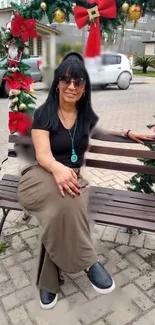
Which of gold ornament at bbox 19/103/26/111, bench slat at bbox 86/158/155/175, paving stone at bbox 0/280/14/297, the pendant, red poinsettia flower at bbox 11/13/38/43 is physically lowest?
paving stone at bbox 0/280/14/297

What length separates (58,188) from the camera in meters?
1.72

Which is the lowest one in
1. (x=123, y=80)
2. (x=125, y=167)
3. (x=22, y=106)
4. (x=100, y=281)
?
(x=100, y=281)

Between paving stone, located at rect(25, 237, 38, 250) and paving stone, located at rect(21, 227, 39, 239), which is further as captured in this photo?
paving stone, located at rect(21, 227, 39, 239)

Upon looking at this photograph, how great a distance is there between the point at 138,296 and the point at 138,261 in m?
0.35

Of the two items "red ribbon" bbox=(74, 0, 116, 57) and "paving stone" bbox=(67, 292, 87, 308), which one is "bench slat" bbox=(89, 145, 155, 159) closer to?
"red ribbon" bbox=(74, 0, 116, 57)

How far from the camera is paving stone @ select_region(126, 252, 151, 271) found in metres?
2.17

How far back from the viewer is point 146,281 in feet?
6.72

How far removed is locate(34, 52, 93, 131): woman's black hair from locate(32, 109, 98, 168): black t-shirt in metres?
0.03

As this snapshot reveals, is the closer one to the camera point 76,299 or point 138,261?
point 76,299

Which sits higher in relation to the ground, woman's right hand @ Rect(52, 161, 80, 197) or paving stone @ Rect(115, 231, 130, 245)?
woman's right hand @ Rect(52, 161, 80, 197)

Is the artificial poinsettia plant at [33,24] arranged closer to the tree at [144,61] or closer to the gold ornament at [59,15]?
the gold ornament at [59,15]

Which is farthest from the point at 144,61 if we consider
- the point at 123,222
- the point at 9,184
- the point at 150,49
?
the point at 123,222

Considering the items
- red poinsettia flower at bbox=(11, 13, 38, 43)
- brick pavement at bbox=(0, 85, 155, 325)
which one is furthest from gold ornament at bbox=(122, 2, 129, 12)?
brick pavement at bbox=(0, 85, 155, 325)

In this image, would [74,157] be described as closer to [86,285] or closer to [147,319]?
[86,285]
